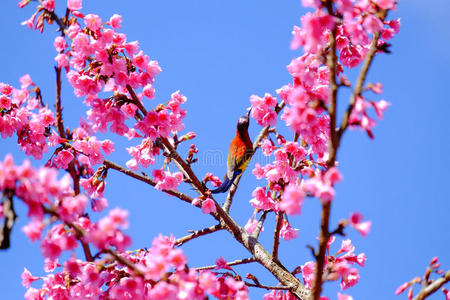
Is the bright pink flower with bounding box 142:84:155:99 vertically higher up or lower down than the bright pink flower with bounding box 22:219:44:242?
higher up

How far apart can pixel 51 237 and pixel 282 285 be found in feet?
8.10

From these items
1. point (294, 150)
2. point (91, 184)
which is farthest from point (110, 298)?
point (294, 150)

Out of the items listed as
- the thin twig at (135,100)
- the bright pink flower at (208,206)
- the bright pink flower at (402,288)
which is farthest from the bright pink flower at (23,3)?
the bright pink flower at (402,288)

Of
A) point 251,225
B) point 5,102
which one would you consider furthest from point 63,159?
point 251,225

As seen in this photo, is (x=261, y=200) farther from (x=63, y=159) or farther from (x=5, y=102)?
(x=5, y=102)

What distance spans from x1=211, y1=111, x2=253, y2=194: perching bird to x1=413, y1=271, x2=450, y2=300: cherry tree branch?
2749mm

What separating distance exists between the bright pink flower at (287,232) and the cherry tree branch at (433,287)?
6.34 ft

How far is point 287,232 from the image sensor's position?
5027mm

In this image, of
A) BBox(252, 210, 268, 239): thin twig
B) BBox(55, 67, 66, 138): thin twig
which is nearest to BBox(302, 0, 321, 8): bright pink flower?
BBox(55, 67, 66, 138): thin twig

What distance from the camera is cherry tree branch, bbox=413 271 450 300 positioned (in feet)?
10.3

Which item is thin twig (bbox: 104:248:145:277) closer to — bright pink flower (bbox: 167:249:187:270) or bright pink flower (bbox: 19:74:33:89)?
bright pink flower (bbox: 167:249:187:270)

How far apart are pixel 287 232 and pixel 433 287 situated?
79.6 inches

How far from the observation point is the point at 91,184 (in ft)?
16.3

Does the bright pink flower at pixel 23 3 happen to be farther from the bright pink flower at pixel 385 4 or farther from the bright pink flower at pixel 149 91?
the bright pink flower at pixel 385 4
